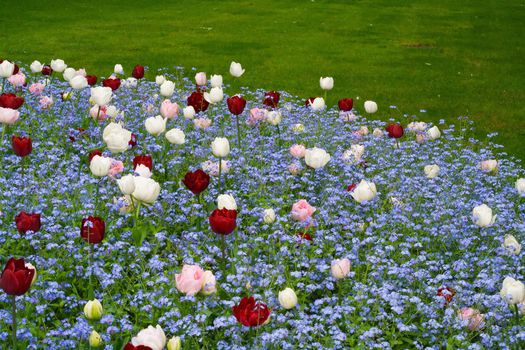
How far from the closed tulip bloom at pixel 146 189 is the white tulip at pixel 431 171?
203 centimetres

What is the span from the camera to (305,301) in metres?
3.65

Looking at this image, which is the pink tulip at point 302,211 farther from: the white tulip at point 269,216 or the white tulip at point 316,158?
the white tulip at point 316,158

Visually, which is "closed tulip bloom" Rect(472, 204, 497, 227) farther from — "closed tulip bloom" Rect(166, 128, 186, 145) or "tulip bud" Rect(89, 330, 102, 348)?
"tulip bud" Rect(89, 330, 102, 348)

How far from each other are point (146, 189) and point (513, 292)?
1.83m

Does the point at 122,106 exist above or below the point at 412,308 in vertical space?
above

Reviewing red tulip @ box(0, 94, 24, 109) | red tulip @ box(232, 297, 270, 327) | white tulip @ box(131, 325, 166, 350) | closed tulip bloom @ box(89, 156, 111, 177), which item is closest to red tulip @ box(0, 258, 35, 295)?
white tulip @ box(131, 325, 166, 350)

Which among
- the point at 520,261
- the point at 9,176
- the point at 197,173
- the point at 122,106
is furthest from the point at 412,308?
the point at 122,106

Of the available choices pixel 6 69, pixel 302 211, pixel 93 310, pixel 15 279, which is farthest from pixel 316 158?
pixel 6 69

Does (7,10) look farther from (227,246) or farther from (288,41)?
(227,246)

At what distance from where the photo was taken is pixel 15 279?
2779mm

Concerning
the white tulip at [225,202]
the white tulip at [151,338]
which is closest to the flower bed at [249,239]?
the white tulip at [151,338]

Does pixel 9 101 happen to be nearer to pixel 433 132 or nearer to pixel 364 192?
pixel 364 192

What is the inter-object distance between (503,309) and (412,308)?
0.43 meters

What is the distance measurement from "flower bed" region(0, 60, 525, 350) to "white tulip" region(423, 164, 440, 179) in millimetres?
15
